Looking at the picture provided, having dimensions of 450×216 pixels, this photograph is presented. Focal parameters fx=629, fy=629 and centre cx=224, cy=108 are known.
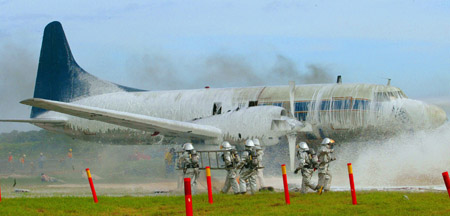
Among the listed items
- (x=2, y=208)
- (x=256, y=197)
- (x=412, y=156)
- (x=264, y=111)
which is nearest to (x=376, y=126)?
(x=412, y=156)

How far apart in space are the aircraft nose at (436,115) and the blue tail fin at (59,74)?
13849 millimetres

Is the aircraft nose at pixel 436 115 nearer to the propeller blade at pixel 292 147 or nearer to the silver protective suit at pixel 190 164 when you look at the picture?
the propeller blade at pixel 292 147

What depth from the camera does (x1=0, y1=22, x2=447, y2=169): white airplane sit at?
2067 cm

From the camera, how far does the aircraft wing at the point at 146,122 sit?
19814 millimetres

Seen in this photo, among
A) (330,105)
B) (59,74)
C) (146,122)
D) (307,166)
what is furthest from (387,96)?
(59,74)

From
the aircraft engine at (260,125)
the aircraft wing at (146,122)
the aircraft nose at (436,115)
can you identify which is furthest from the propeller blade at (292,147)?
the aircraft nose at (436,115)

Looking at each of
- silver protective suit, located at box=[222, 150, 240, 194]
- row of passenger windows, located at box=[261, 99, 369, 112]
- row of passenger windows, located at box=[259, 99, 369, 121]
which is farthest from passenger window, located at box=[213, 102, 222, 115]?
silver protective suit, located at box=[222, 150, 240, 194]

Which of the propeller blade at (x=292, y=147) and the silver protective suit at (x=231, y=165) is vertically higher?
the propeller blade at (x=292, y=147)

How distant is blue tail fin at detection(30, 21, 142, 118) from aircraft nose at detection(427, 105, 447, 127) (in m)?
13.8

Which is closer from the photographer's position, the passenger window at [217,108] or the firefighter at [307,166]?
the firefighter at [307,166]

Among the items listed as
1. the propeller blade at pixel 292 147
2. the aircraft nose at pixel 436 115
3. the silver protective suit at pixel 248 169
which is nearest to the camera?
the silver protective suit at pixel 248 169

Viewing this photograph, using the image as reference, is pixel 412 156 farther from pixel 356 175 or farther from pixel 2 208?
pixel 2 208

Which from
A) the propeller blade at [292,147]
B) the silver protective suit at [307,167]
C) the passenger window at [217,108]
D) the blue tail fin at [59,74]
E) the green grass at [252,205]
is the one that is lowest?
the green grass at [252,205]

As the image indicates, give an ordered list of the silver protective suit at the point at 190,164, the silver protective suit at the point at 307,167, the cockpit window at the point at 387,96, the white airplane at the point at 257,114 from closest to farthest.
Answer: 1. the silver protective suit at the point at 307,167
2. the silver protective suit at the point at 190,164
3. the white airplane at the point at 257,114
4. the cockpit window at the point at 387,96
